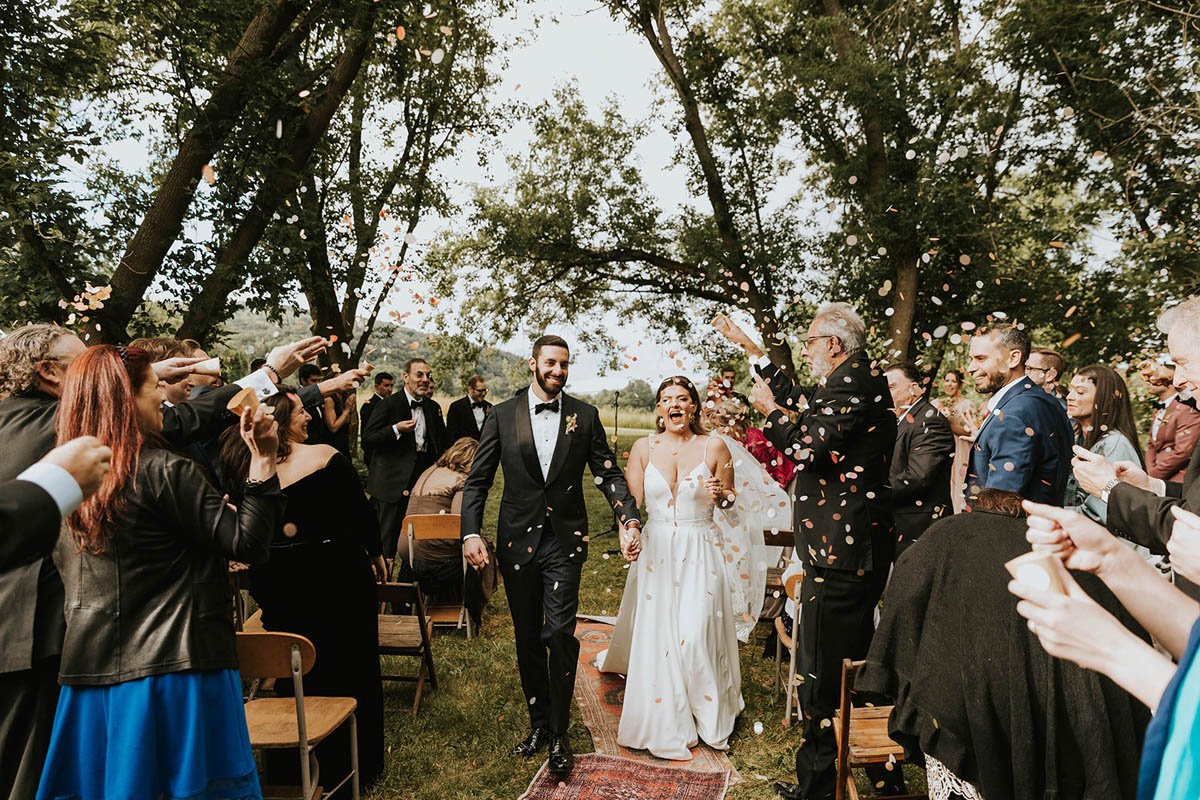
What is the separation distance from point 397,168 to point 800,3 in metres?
6.42

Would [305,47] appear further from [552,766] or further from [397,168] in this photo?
[552,766]

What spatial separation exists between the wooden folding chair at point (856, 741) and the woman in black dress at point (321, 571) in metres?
2.36

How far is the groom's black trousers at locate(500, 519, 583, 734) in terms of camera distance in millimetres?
4172

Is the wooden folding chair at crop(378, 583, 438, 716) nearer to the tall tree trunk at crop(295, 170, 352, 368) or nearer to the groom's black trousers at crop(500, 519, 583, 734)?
the groom's black trousers at crop(500, 519, 583, 734)

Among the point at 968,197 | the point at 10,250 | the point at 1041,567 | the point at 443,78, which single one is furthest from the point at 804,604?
the point at 443,78

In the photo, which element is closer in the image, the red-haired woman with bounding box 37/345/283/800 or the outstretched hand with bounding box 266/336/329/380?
the red-haired woman with bounding box 37/345/283/800

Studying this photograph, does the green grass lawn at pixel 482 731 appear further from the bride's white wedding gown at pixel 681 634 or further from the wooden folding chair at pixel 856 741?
the wooden folding chair at pixel 856 741

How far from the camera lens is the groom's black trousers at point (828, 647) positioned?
3.76 m

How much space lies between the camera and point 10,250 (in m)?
5.60

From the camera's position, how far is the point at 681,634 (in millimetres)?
4566

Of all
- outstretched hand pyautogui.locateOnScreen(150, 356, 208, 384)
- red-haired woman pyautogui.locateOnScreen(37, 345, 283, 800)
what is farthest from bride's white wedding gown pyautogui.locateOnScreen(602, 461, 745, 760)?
outstretched hand pyautogui.locateOnScreen(150, 356, 208, 384)

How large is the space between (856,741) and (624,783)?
1.36m

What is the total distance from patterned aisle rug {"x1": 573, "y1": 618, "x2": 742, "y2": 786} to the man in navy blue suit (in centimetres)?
220

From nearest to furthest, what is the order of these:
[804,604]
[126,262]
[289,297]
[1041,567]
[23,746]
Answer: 1. [1041,567]
2. [23,746]
3. [804,604]
4. [126,262]
5. [289,297]
